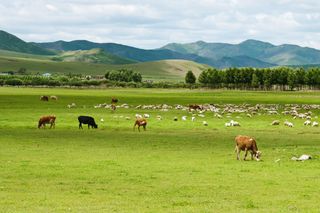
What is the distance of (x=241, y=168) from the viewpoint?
26828mm

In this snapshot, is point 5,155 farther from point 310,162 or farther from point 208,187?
point 310,162

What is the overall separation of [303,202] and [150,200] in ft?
16.3

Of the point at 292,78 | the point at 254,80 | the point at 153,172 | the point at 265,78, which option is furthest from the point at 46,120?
the point at 265,78

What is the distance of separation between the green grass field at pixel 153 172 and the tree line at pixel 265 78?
13676cm

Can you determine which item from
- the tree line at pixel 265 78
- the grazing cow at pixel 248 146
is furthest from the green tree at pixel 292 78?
the grazing cow at pixel 248 146

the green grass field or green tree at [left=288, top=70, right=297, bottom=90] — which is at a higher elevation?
green tree at [left=288, top=70, right=297, bottom=90]

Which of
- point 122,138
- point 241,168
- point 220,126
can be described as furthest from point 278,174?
point 220,126

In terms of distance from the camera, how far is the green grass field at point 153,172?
18.4 metres

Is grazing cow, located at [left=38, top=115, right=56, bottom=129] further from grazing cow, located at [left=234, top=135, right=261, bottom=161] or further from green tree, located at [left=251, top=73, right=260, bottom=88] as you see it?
green tree, located at [left=251, top=73, right=260, bottom=88]

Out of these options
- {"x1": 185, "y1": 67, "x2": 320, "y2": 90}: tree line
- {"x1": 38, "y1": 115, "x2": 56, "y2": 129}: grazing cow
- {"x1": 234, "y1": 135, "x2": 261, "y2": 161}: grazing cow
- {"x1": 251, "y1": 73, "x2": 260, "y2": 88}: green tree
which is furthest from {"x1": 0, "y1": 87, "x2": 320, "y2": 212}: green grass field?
{"x1": 251, "y1": 73, "x2": 260, "y2": 88}: green tree

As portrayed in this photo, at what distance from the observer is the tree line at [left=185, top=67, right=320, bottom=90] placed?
587ft

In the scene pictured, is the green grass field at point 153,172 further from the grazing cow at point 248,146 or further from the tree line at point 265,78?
the tree line at point 265,78

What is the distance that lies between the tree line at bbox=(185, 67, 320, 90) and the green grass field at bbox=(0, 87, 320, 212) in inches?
5384

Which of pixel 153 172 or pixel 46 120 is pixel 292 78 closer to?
pixel 46 120
